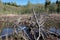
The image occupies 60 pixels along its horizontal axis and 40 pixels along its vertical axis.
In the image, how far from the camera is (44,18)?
387 inches

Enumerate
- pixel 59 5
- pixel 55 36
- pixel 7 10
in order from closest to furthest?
pixel 55 36, pixel 7 10, pixel 59 5

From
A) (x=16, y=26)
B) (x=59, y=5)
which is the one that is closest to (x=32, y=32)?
(x=16, y=26)

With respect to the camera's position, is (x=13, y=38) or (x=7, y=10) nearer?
(x=13, y=38)

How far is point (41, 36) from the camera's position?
977 centimetres

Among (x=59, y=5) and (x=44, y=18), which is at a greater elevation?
(x=44, y=18)

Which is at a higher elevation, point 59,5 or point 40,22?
point 40,22

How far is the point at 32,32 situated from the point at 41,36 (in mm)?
427

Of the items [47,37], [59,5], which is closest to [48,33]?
[47,37]

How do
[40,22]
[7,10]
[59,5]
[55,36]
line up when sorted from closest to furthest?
1. [40,22]
2. [55,36]
3. [7,10]
4. [59,5]

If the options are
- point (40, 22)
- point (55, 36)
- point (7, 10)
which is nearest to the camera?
point (40, 22)

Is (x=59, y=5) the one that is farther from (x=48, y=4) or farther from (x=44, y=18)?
(x=44, y=18)

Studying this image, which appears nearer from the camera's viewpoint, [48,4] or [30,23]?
[30,23]

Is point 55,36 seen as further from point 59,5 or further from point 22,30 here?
point 59,5

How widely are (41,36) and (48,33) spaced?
0.34 meters
